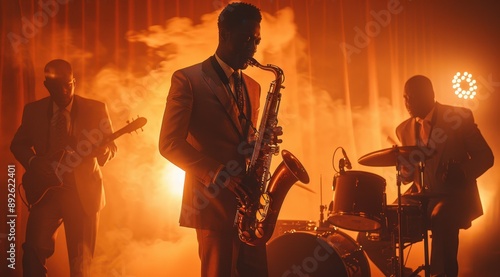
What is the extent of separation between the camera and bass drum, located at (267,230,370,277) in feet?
15.3

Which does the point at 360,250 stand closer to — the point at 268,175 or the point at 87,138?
the point at 268,175

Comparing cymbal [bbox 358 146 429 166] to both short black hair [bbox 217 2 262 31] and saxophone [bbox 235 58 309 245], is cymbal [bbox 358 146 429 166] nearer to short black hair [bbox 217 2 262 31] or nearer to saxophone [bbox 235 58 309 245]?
saxophone [bbox 235 58 309 245]

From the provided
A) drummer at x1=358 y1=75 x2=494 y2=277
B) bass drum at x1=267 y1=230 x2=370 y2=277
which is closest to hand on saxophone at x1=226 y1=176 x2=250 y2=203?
bass drum at x1=267 y1=230 x2=370 y2=277

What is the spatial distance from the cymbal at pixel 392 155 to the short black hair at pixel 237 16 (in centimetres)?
226

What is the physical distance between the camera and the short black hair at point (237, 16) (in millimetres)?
2766

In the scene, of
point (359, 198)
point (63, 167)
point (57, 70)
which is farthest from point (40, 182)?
point (359, 198)

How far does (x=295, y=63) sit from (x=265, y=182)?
13.6 feet

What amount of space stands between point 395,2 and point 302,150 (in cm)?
248

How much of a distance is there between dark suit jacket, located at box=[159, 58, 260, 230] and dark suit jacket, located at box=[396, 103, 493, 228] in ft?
8.80

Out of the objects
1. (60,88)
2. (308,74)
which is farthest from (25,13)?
(308,74)

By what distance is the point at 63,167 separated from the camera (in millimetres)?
4781

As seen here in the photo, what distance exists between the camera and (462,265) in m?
7.15

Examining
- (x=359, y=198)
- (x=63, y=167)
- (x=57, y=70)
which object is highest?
(x=57, y=70)

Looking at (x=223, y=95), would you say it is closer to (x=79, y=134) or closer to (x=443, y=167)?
(x=79, y=134)
